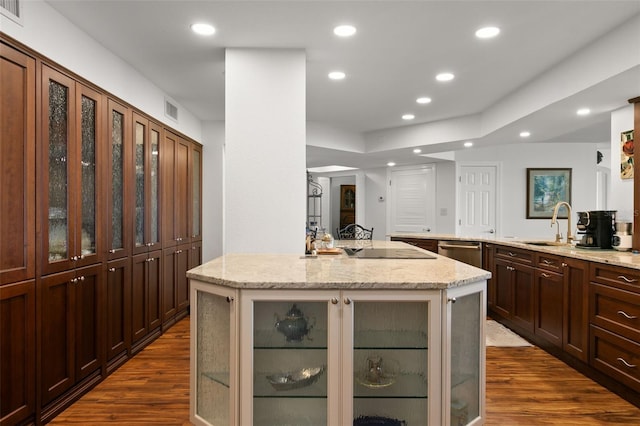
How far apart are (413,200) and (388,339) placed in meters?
6.12

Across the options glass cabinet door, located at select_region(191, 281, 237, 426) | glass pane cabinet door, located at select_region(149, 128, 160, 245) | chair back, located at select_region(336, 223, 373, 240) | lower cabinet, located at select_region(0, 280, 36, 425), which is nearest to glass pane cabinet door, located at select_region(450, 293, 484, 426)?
glass cabinet door, located at select_region(191, 281, 237, 426)

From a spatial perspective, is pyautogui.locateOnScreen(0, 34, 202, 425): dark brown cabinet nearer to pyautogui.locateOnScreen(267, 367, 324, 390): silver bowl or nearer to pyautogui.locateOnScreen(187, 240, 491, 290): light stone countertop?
pyautogui.locateOnScreen(187, 240, 491, 290): light stone countertop

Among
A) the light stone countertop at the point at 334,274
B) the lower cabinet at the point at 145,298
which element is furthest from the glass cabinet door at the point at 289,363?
the lower cabinet at the point at 145,298

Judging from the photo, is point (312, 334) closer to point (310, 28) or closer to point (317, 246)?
point (317, 246)

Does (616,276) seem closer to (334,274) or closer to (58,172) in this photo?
(334,274)

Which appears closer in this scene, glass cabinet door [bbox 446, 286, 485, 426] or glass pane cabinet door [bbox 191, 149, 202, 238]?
glass cabinet door [bbox 446, 286, 485, 426]

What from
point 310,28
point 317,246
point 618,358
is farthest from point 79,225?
point 618,358

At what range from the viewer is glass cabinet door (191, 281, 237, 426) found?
1.89 metres

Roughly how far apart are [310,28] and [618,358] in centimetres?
298

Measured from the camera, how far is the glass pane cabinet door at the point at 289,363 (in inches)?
72.0

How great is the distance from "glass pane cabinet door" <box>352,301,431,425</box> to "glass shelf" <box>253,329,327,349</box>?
0.15 metres

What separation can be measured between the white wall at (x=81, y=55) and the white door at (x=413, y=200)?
4.97 metres

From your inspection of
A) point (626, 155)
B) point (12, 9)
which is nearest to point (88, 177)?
point (12, 9)

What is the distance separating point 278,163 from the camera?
297 centimetres
